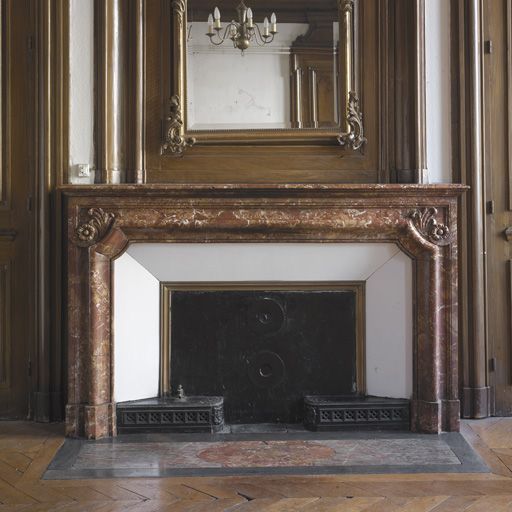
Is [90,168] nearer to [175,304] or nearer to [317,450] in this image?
[175,304]

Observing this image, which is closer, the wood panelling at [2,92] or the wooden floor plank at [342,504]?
the wooden floor plank at [342,504]

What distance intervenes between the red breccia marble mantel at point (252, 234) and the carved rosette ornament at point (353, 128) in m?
0.38

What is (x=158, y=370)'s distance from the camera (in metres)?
3.88

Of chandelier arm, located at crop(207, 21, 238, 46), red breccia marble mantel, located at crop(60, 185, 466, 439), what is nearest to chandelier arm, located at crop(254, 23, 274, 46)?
chandelier arm, located at crop(207, 21, 238, 46)

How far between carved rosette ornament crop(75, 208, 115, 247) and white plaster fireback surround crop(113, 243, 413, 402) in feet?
0.57

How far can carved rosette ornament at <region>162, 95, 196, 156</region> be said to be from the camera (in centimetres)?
386

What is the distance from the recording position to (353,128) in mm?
3891

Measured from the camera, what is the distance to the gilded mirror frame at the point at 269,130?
3.87 m

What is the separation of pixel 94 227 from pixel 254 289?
84 cm

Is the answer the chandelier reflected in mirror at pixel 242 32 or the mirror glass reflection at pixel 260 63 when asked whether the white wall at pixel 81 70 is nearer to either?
the mirror glass reflection at pixel 260 63

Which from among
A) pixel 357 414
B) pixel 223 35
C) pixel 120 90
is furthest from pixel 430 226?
pixel 120 90

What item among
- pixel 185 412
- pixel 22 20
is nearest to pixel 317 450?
pixel 185 412

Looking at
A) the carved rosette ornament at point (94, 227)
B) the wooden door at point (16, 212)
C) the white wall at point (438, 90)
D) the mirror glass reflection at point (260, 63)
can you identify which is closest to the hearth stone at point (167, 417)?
the wooden door at point (16, 212)

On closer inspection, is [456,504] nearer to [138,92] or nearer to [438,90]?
[438,90]
